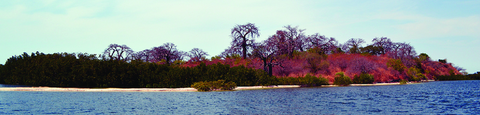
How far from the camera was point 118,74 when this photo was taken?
44.0 m

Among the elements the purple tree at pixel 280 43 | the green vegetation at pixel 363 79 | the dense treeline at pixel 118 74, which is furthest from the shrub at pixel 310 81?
the purple tree at pixel 280 43

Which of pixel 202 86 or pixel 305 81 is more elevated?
pixel 305 81

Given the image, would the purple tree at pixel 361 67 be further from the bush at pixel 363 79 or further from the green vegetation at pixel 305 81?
the green vegetation at pixel 305 81

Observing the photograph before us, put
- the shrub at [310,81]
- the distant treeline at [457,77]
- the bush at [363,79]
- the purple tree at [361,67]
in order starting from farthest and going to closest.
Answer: the distant treeline at [457,77] < the purple tree at [361,67] < the bush at [363,79] < the shrub at [310,81]

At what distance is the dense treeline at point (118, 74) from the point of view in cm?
4384

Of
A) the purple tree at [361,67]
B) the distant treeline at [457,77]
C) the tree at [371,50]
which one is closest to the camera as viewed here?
the purple tree at [361,67]

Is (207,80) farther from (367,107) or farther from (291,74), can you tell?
(367,107)

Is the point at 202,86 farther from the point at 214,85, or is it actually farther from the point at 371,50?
the point at 371,50

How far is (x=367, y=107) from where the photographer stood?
2181cm

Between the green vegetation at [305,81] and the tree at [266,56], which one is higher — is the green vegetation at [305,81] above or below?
below

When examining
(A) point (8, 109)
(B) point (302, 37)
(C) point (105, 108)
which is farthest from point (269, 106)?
(B) point (302, 37)

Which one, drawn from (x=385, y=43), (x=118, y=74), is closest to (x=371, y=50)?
(x=385, y=43)

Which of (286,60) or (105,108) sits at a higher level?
(286,60)

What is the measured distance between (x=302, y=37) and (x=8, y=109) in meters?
64.4
